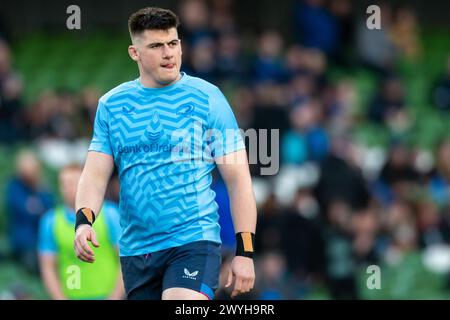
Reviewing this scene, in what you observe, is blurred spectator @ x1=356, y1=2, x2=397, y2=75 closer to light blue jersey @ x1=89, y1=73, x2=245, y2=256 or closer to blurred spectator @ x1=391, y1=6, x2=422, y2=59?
blurred spectator @ x1=391, y1=6, x2=422, y2=59

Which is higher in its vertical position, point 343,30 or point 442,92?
point 343,30

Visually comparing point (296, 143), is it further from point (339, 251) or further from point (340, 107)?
point (339, 251)

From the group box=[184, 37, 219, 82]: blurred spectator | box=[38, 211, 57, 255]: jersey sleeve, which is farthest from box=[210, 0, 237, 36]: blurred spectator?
box=[38, 211, 57, 255]: jersey sleeve

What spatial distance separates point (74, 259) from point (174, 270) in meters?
3.11

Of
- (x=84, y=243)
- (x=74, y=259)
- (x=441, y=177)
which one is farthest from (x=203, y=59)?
(x=84, y=243)

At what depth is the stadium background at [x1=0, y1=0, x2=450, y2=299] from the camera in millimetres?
13688

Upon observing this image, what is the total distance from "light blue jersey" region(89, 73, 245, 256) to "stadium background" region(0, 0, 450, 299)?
450 centimetres

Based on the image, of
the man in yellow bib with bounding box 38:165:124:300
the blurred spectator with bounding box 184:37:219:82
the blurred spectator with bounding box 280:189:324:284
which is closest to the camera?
the man in yellow bib with bounding box 38:165:124:300

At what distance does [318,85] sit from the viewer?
17641 millimetres

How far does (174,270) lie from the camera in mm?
7059

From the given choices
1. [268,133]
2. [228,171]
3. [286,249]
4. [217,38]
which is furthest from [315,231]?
[228,171]

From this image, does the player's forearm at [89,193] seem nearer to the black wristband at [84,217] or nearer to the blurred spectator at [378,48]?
the black wristband at [84,217]
